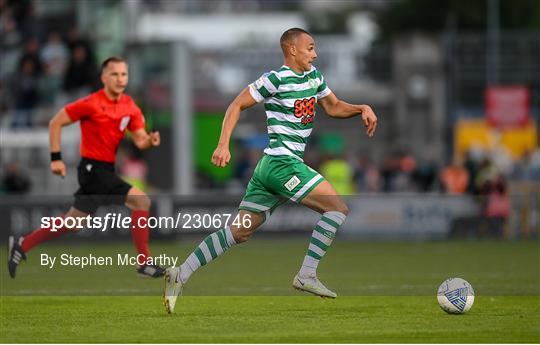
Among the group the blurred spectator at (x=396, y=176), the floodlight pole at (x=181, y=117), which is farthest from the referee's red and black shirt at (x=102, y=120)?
the blurred spectator at (x=396, y=176)

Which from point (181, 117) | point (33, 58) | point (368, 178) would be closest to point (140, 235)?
point (181, 117)

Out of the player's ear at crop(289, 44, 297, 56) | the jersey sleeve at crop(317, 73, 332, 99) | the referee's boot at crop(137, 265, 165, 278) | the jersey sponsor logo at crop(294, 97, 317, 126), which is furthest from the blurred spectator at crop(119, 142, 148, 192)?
the player's ear at crop(289, 44, 297, 56)

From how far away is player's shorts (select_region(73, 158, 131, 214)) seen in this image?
1559cm

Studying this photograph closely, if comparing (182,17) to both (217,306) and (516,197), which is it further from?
(217,306)

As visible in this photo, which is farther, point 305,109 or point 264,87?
point 305,109

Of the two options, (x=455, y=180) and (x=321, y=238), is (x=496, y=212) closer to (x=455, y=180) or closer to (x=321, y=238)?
(x=455, y=180)

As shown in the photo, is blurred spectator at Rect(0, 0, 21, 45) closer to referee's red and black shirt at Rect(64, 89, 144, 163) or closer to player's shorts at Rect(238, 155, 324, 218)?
referee's red and black shirt at Rect(64, 89, 144, 163)

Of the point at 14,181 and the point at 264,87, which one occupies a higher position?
the point at 264,87

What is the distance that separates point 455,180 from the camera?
3272cm

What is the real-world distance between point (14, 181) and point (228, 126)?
19.3 m

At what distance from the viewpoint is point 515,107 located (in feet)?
113

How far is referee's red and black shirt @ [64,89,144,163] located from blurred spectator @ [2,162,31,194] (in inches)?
606

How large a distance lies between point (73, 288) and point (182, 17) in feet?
287

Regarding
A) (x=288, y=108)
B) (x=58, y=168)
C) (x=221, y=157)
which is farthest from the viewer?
(x=58, y=168)
